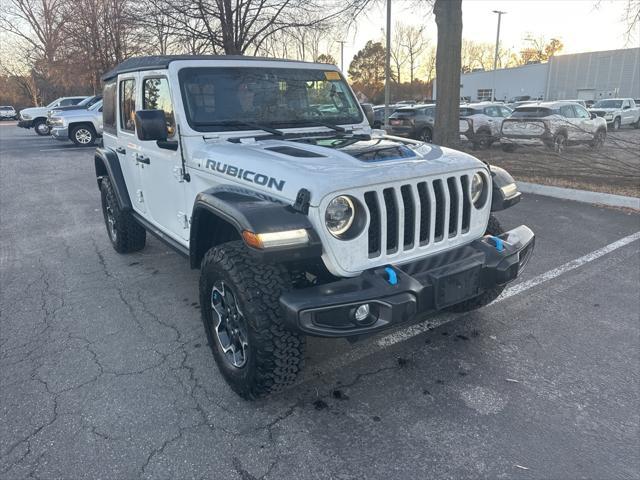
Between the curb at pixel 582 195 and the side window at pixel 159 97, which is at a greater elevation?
the side window at pixel 159 97

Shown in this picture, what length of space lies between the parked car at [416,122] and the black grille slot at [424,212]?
13900mm

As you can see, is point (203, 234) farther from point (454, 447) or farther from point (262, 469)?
point (454, 447)

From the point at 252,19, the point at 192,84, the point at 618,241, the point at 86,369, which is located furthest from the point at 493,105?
the point at 86,369

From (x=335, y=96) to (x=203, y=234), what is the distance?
1890 mm

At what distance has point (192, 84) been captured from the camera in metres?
3.62

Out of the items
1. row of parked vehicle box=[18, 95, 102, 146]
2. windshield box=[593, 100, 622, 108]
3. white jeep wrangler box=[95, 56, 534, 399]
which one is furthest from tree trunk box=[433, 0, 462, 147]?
windshield box=[593, 100, 622, 108]

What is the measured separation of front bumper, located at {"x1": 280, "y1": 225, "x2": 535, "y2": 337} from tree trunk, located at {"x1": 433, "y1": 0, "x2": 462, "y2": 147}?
8.17 metres

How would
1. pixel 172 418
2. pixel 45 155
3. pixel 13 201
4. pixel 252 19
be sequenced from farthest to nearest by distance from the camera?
pixel 45 155, pixel 252 19, pixel 13 201, pixel 172 418

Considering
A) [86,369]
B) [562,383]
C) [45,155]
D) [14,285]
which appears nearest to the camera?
[562,383]

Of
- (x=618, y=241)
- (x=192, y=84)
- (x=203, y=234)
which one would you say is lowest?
(x=618, y=241)

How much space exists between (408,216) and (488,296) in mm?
1318

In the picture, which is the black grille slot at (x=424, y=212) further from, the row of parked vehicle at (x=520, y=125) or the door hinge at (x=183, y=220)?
the row of parked vehicle at (x=520, y=125)

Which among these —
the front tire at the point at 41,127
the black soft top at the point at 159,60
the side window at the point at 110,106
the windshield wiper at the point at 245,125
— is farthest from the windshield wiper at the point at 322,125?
the front tire at the point at 41,127

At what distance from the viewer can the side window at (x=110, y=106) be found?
16.6 feet
